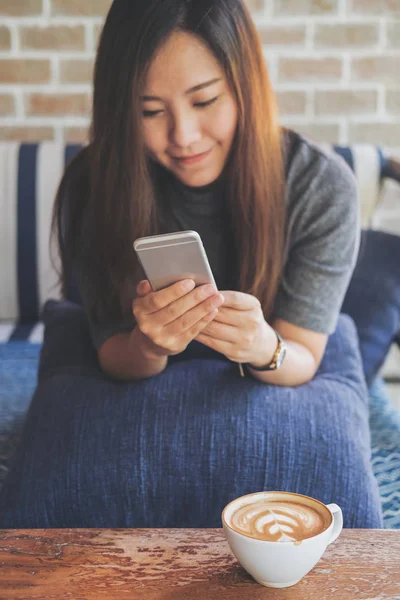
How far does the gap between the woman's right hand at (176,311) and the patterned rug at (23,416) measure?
0.43 meters

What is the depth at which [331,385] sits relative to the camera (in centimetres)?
127

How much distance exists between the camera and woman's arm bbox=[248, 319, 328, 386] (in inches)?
48.6

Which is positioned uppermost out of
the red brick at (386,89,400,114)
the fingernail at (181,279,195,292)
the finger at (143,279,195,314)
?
the red brick at (386,89,400,114)

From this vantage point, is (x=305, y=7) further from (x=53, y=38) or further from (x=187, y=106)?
(x=187, y=106)

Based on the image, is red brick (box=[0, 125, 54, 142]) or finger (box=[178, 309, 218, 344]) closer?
finger (box=[178, 309, 218, 344])

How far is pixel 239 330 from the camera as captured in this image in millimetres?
1104

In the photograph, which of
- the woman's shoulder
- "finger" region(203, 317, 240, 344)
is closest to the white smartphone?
"finger" region(203, 317, 240, 344)

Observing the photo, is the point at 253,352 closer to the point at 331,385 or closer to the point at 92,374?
the point at 331,385

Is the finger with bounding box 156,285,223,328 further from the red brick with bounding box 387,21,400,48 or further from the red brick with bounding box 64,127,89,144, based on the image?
the red brick with bounding box 387,21,400,48

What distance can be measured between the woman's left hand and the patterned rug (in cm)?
32

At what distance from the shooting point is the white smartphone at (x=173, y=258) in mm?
897

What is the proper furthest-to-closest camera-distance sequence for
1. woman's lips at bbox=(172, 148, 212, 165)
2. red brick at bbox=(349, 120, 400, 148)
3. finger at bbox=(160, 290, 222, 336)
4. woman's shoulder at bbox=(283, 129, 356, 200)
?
red brick at bbox=(349, 120, 400, 148) < woman's shoulder at bbox=(283, 129, 356, 200) < woman's lips at bbox=(172, 148, 212, 165) < finger at bbox=(160, 290, 222, 336)

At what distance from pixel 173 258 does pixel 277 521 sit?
350 millimetres

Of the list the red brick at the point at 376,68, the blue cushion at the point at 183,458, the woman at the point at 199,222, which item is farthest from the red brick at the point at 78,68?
the blue cushion at the point at 183,458
